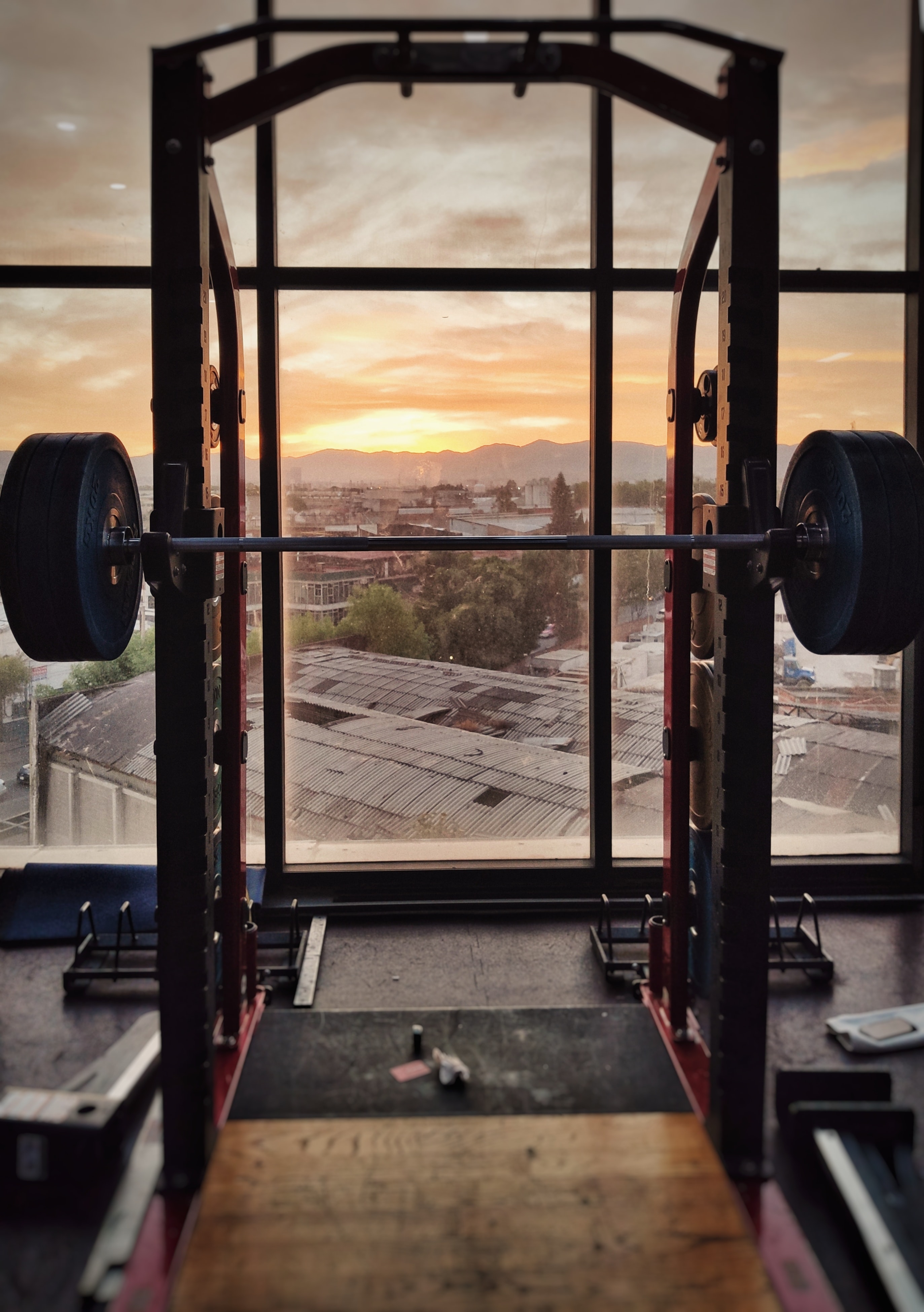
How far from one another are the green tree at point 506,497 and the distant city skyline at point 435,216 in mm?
173

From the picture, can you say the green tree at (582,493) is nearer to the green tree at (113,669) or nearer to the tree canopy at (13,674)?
the green tree at (113,669)

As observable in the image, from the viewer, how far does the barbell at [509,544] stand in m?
1.85

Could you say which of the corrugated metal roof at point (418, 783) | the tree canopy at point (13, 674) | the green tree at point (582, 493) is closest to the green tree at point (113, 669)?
the tree canopy at point (13, 674)

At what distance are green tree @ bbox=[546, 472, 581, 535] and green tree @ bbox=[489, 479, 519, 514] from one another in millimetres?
135

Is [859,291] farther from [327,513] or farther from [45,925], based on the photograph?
[45,925]

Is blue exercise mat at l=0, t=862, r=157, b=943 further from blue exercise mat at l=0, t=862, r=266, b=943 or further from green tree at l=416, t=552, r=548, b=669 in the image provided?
green tree at l=416, t=552, r=548, b=669

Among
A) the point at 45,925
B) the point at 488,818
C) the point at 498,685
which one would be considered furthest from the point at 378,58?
the point at 45,925

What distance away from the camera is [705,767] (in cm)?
239

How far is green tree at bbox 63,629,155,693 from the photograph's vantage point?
3.41 metres

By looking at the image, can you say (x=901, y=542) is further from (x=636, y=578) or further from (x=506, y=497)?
(x=506, y=497)

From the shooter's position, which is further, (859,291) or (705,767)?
(859,291)

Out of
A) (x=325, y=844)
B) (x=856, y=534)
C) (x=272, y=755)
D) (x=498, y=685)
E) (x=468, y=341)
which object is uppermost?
(x=468, y=341)

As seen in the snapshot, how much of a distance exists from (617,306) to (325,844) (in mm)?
2232

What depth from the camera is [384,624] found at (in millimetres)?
3445
